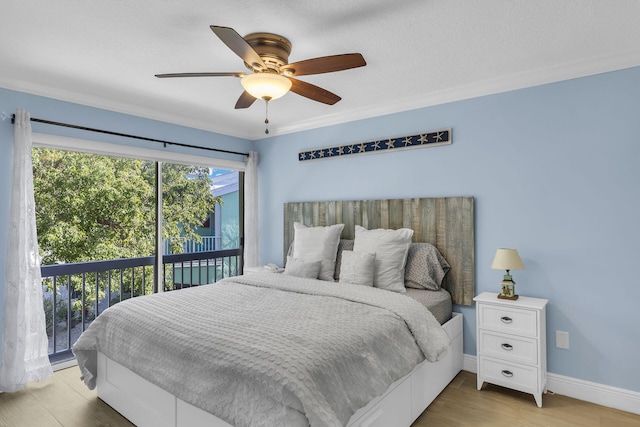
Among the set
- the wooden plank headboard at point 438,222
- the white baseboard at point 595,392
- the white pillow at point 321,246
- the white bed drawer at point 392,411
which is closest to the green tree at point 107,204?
the white pillow at point 321,246

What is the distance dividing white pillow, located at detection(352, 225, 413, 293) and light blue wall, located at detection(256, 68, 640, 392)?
55cm

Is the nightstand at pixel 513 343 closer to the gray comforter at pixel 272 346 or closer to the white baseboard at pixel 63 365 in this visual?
the gray comforter at pixel 272 346

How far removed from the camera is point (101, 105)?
3.39 metres

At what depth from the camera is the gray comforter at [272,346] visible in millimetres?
1494

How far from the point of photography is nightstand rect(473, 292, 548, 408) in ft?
8.23

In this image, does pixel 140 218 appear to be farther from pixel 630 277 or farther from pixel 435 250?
pixel 630 277

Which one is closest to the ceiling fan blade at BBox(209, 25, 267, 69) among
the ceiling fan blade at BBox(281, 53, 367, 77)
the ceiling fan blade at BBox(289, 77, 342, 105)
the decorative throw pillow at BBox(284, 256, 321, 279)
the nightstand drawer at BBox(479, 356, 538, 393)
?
the ceiling fan blade at BBox(281, 53, 367, 77)

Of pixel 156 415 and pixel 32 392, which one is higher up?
pixel 156 415

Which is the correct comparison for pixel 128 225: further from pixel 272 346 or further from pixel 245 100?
pixel 272 346

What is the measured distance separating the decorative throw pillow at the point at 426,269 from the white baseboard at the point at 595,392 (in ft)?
3.57

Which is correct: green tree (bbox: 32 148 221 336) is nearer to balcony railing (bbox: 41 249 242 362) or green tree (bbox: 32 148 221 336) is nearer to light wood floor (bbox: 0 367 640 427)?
balcony railing (bbox: 41 249 242 362)

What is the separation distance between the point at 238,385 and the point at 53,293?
317 centimetres

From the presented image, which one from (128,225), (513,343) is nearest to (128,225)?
(128,225)

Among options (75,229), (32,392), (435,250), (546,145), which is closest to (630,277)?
(546,145)
